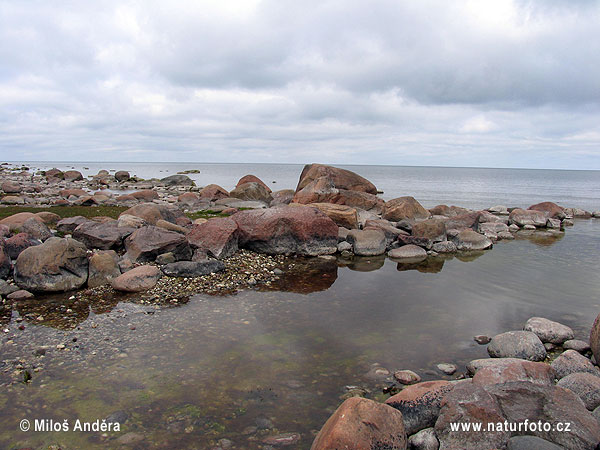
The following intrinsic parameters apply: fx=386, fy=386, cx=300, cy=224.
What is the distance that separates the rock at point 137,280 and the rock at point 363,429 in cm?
881

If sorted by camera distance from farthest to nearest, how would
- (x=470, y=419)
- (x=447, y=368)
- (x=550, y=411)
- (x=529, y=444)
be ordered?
(x=447, y=368) → (x=550, y=411) → (x=470, y=419) → (x=529, y=444)

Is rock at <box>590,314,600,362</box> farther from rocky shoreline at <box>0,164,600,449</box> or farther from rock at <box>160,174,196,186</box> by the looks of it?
rock at <box>160,174,196,186</box>

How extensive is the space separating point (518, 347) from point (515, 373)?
2.09 metres

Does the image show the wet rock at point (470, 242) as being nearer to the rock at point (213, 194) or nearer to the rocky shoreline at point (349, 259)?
the rocky shoreline at point (349, 259)

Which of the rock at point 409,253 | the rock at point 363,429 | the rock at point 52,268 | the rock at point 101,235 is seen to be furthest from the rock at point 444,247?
the rock at point 52,268

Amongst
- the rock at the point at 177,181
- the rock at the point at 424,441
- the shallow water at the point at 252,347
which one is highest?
the rock at the point at 177,181

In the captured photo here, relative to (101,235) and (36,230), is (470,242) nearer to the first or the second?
(101,235)

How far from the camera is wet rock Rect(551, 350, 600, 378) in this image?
758cm

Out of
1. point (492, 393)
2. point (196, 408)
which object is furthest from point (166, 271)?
point (492, 393)

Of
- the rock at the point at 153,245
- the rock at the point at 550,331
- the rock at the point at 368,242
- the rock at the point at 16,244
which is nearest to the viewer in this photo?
the rock at the point at 550,331

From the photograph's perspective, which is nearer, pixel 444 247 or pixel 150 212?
pixel 150 212

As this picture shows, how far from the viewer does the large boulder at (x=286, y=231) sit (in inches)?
684

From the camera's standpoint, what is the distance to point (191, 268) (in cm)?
1374

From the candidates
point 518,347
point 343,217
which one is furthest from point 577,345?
point 343,217
